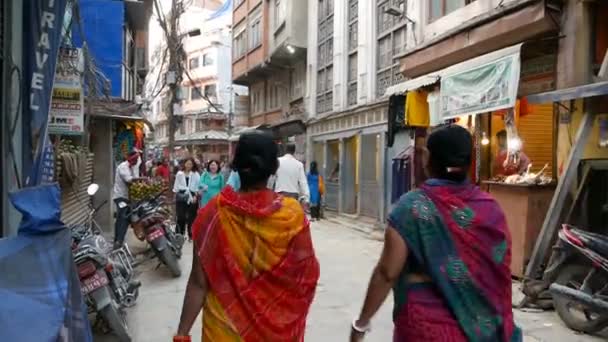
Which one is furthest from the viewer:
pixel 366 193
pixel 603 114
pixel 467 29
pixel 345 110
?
pixel 345 110

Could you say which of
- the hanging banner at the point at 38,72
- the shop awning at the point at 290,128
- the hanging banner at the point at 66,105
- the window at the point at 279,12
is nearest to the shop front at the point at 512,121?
the hanging banner at the point at 66,105

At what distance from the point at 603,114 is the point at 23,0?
6643 mm

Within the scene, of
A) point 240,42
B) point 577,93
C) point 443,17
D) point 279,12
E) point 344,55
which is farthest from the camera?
point 240,42

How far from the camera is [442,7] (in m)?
10.7

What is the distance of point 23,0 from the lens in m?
4.76

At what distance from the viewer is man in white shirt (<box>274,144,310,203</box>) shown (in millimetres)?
7680

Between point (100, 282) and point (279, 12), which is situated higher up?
point (279, 12)

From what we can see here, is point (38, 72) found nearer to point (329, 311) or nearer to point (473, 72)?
point (329, 311)

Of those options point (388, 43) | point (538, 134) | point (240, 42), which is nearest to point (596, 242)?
point (538, 134)

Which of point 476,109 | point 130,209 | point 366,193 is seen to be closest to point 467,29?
point 476,109

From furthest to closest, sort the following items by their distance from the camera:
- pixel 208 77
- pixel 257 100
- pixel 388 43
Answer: pixel 208 77
pixel 257 100
pixel 388 43

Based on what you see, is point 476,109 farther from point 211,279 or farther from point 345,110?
point 345,110

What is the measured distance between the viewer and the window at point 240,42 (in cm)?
2912

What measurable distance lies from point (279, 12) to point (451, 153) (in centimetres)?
2199
